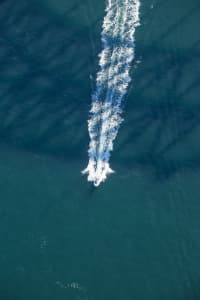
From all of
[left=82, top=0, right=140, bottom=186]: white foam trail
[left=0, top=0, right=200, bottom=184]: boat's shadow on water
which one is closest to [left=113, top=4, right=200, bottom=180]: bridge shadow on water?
[left=0, top=0, right=200, bottom=184]: boat's shadow on water

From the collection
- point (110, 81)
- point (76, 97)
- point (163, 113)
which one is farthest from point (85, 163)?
point (110, 81)

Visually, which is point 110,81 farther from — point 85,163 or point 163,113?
point 85,163

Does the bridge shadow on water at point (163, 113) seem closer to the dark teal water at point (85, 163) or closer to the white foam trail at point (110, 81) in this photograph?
the dark teal water at point (85, 163)

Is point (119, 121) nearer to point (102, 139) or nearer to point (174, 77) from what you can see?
point (102, 139)

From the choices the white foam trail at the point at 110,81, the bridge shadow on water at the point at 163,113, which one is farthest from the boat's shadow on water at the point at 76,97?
the white foam trail at the point at 110,81

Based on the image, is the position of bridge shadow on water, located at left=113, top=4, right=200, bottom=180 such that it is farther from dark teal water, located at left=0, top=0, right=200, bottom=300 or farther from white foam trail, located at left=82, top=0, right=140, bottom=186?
white foam trail, located at left=82, top=0, right=140, bottom=186

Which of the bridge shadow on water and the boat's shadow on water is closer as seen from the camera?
the bridge shadow on water

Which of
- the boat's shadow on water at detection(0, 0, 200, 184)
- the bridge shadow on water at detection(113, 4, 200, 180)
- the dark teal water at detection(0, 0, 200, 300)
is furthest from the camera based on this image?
the boat's shadow on water at detection(0, 0, 200, 184)
